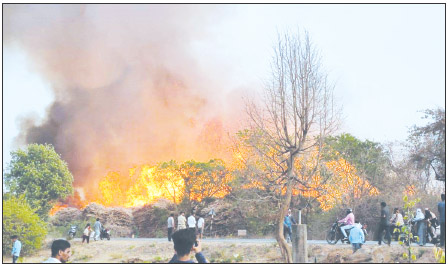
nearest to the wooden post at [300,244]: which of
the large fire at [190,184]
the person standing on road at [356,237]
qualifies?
the person standing on road at [356,237]

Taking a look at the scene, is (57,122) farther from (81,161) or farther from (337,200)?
(337,200)

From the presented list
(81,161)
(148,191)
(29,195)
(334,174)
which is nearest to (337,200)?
(334,174)

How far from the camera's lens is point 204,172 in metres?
39.1

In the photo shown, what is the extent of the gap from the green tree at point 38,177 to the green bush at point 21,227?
7.11 metres

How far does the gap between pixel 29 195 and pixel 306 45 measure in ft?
72.0

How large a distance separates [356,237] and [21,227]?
16479 mm

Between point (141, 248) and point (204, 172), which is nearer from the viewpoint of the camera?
point (141, 248)

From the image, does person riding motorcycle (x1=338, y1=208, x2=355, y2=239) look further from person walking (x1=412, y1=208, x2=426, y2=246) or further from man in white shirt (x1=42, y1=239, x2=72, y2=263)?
man in white shirt (x1=42, y1=239, x2=72, y2=263)

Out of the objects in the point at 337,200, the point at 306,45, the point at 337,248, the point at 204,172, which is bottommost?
the point at 337,248

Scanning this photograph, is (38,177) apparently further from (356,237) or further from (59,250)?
(59,250)

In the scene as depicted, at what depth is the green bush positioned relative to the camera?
28.1 metres

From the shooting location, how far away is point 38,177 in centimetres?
3700

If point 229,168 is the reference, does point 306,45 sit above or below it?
above

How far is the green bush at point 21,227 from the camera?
28141 mm
